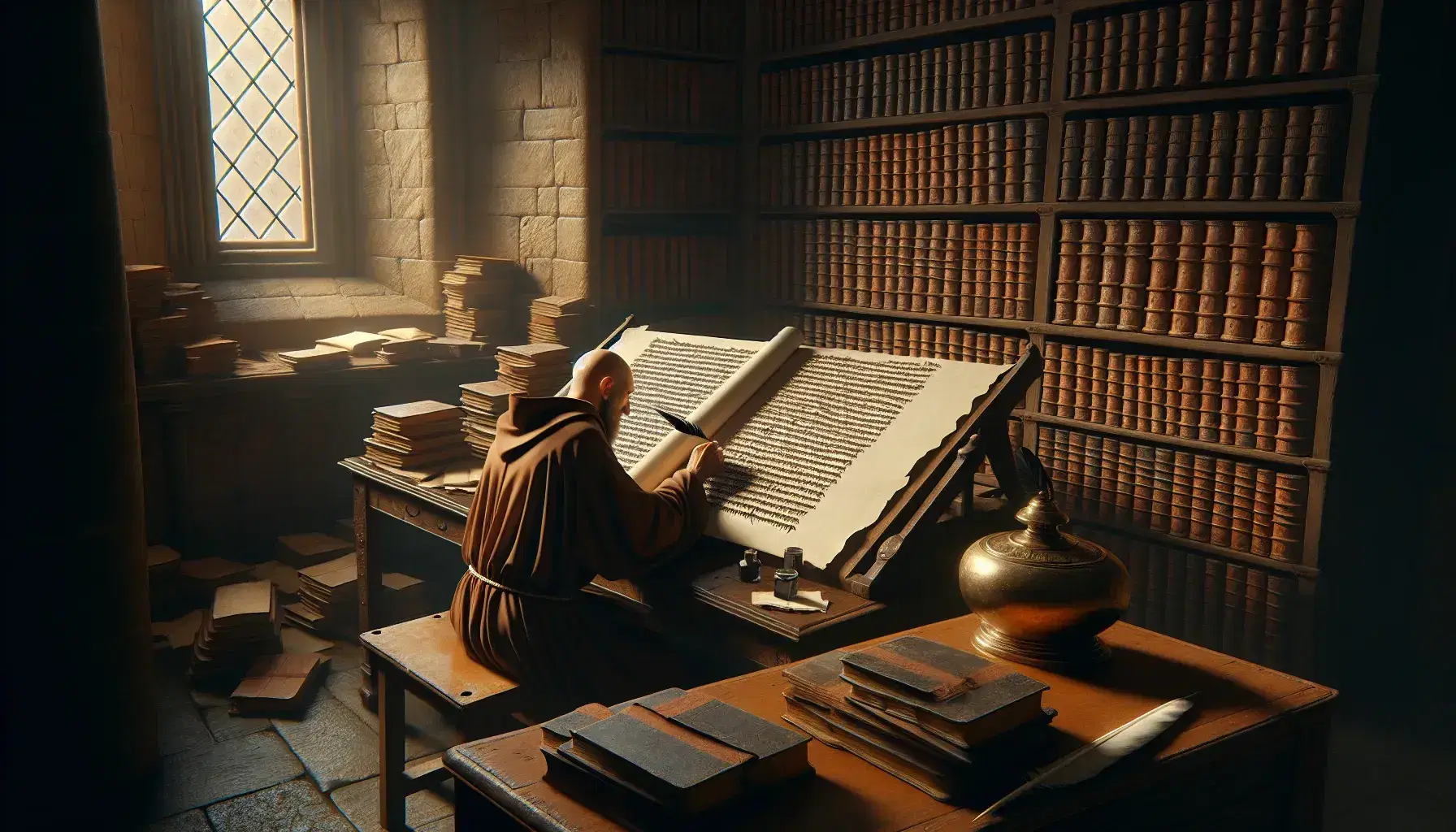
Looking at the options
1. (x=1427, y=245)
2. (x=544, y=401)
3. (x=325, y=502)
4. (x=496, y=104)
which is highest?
(x=496, y=104)

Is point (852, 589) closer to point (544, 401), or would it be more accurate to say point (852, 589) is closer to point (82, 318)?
point (544, 401)

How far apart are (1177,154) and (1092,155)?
1.12 ft

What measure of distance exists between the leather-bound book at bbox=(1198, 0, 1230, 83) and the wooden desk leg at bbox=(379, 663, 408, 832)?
10.5ft

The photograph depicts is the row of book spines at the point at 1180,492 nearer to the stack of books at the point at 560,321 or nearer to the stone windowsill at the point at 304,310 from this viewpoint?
the stack of books at the point at 560,321

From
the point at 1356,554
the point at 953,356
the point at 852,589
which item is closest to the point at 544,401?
the point at 852,589

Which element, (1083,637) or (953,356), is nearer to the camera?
(1083,637)

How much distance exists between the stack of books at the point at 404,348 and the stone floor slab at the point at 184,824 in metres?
2.51

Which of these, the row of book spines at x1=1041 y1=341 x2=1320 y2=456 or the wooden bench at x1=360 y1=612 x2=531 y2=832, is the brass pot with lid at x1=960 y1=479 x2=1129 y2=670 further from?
the row of book spines at x1=1041 y1=341 x2=1320 y2=456

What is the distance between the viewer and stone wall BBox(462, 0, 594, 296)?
5.26 m

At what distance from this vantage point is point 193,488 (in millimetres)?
5000

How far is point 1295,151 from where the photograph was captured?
3.62 m

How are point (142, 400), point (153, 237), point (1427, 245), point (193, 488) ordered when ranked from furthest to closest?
point (153, 237) → point (193, 488) → point (142, 400) → point (1427, 245)

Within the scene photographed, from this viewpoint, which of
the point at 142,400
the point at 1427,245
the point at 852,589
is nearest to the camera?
the point at 852,589

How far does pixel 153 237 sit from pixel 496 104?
175 cm
